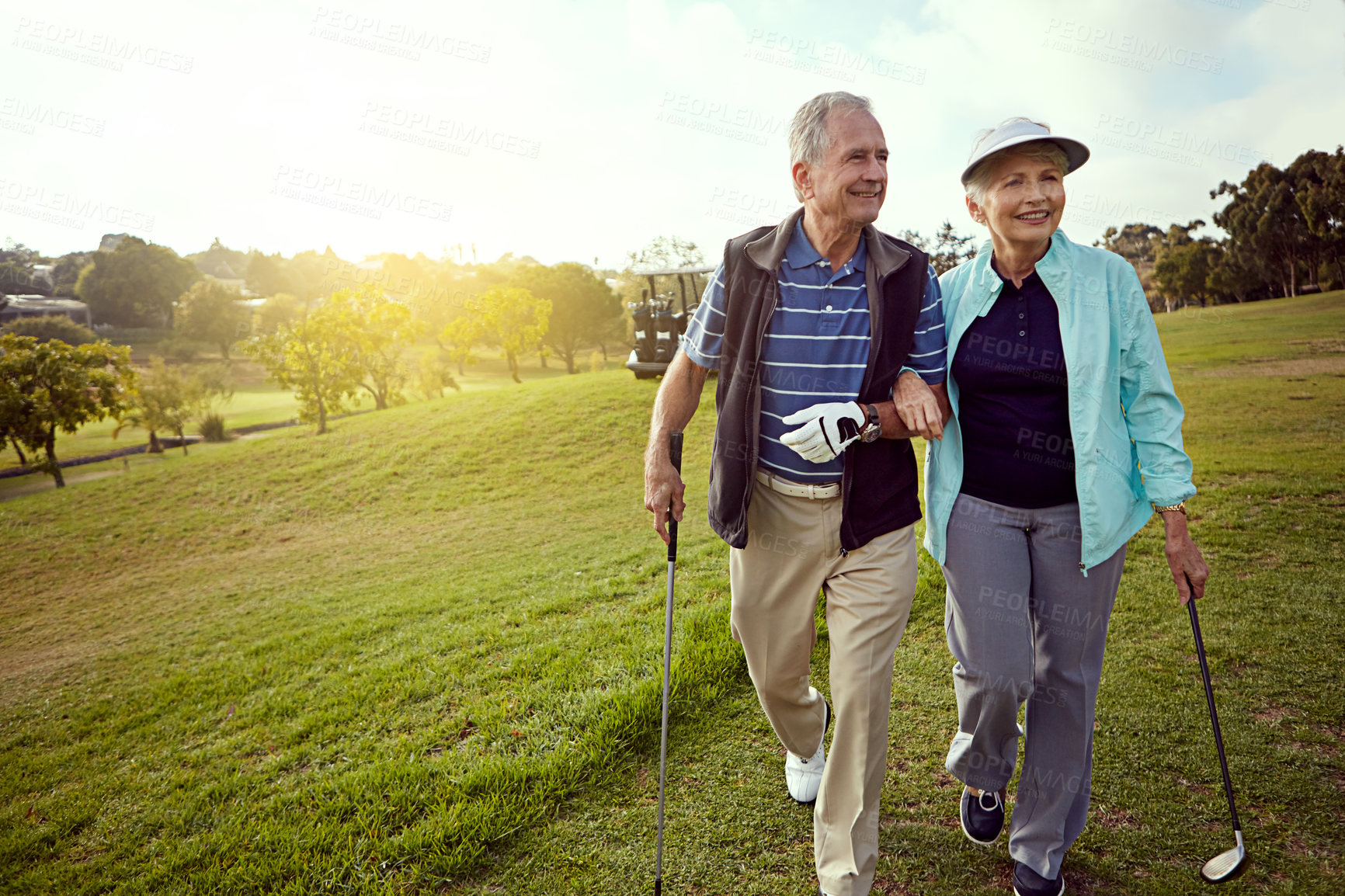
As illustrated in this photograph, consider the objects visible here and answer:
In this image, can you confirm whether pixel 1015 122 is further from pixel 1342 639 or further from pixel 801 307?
pixel 1342 639

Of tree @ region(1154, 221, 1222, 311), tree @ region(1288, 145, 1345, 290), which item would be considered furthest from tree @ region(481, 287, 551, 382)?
tree @ region(1288, 145, 1345, 290)

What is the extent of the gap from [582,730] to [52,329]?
52.3ft

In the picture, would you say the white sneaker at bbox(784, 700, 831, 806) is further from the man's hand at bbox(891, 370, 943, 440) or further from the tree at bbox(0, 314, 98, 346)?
the tree at bbox(0, 314, 98, 346)

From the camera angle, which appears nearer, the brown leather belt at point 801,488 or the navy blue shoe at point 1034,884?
the navy blue shoe at point 1034,884

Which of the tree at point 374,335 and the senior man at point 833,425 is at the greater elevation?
the tree at point 374,335

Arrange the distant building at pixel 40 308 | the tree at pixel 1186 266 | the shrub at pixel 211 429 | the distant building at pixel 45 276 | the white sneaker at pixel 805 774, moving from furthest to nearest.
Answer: the tree at pixel 1186 266, the shrub at pixel 211 429, the distant building at pixel 45 276, the distant building at pixel 40 308, the white sneaker at pixel 805 774

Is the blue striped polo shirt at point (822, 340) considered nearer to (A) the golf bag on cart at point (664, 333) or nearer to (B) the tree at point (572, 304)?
(A) the golf bag on cart at point (664, 333)

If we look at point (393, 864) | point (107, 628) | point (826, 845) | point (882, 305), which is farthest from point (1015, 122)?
point (107, 628)

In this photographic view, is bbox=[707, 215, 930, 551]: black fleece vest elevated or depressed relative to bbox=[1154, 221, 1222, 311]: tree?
depressed

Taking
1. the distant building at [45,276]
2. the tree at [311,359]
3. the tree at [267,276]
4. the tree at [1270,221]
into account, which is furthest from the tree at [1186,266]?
the tree at [267,276]

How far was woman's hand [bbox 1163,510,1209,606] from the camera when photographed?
2160mm

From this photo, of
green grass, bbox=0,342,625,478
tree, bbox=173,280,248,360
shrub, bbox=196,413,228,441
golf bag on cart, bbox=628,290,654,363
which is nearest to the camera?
green grass, bbox=0,342,625,478

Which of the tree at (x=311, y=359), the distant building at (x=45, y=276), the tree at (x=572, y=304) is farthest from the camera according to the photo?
the tree at (x=572, y=304)

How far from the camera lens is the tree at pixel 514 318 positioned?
3262 cm
